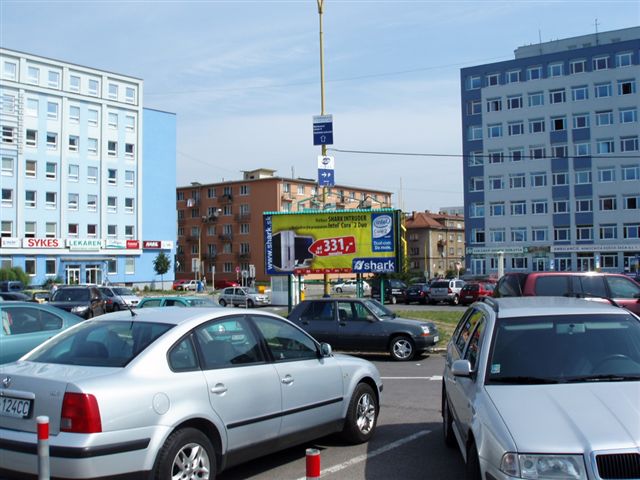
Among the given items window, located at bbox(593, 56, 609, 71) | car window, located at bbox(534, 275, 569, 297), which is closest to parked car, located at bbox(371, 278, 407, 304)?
car window, located at bbox(534, 275, 569, 297)

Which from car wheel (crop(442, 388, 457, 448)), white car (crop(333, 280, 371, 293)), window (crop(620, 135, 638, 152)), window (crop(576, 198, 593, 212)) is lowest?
white car (crop(333, 280, 371, 293))

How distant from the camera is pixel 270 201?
97438mm

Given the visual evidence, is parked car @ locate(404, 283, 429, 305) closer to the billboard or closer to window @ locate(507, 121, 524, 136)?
the billboard

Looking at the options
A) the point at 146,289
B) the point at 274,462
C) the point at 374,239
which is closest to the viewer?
the point at 274,462

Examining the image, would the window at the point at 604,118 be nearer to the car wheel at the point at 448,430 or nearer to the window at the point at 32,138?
the window at the point at 32,138

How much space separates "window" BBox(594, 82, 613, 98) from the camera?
215ft

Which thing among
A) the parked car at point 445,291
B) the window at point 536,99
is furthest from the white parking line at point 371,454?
the window at point 536,99

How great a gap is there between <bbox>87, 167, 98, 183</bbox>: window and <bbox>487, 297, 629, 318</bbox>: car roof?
220ft

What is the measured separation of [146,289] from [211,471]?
64.9 meters

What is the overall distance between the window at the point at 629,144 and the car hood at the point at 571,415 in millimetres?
66819

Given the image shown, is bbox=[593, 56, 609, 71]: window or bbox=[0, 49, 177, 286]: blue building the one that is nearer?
bbox=[0, 49, 177, 286]: blue building

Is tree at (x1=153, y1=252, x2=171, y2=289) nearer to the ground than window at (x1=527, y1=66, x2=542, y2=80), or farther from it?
nearer to the ground

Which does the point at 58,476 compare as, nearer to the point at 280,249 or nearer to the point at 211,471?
the point at 211,471

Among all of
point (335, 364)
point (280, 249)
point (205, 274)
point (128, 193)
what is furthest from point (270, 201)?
point (335, 364)
